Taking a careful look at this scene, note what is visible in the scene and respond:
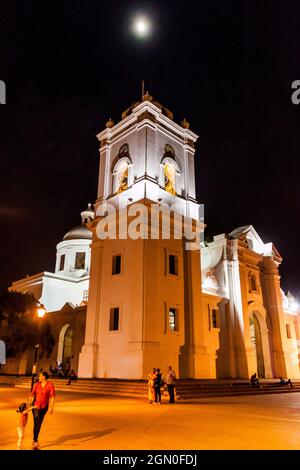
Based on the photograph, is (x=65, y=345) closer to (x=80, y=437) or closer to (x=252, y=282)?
(x=252, y=282)

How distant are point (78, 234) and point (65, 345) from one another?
56.4ft

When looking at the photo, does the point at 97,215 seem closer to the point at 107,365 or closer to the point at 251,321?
the point at 107,365

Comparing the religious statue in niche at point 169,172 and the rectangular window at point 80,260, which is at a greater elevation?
the religious statue in niche at point 169,172

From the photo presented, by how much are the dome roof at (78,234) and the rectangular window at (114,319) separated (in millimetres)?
22146

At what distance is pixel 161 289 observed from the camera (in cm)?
2408

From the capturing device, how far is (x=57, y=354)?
3152 cm

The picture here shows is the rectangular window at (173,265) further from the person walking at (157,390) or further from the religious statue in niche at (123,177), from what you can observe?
the person walking at (157,390)

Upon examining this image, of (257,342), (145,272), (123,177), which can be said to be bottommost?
(257,342)

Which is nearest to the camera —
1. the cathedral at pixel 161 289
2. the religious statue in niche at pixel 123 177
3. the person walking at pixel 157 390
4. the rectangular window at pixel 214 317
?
the person walking at pixel 157 390

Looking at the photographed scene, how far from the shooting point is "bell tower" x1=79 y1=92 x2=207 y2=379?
22.8 meters

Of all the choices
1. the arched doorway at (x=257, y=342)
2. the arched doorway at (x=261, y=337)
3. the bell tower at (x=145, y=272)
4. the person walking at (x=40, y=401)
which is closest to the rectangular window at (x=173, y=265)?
the bell tower at (x=145, y=272)

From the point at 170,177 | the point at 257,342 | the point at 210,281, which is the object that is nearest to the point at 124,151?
the point at 170,177

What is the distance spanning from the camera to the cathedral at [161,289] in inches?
923

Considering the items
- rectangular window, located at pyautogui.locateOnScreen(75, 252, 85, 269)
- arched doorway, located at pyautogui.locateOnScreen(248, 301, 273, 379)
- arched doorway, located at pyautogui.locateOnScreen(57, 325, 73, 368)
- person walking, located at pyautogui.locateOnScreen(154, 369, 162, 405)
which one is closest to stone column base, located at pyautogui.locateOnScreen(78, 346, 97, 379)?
arched doorway, located at pyautogui.locateOnScreen(57, 325, 73, 368)
